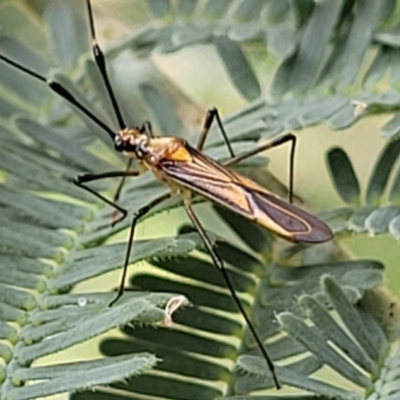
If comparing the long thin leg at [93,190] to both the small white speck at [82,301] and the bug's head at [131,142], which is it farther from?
the small white speck at [82,301]

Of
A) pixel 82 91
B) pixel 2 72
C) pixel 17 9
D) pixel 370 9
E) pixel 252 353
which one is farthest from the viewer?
pixel 17 9

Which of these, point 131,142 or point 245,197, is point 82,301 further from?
point 131,142

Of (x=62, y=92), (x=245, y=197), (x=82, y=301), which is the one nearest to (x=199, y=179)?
(x=245, y=197)

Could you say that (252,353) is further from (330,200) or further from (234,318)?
(330,200)

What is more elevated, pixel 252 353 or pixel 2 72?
pixel 2 72

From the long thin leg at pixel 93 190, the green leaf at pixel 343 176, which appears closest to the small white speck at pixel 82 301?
the long thin leg at pixel 93 190

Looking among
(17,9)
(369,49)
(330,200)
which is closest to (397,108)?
(369,49)

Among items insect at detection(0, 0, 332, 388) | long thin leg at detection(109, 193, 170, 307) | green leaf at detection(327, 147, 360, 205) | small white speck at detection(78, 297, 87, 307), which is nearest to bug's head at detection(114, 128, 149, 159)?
insect at detection(0, 0, 332, 388)

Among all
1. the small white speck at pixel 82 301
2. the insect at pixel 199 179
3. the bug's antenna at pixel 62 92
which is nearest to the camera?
the small white speck at pixel 82 301
